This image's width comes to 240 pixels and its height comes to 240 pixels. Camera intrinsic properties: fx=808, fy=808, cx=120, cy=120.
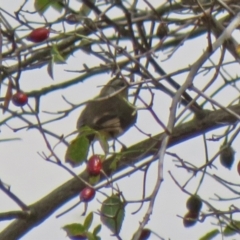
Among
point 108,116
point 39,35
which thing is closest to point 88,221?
point 39,35

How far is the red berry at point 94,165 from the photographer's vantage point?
278 centimetres

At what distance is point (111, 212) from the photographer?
9.05 feet

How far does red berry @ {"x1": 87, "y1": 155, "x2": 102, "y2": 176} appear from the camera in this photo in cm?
278

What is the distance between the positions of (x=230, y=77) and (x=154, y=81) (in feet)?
3.07

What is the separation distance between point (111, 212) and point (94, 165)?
0.56ft

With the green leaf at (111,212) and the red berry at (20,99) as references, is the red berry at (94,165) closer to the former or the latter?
the green leaf at (111,212)

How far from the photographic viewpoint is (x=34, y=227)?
3258 millimetres

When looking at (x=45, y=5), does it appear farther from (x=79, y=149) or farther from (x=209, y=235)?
(x=209, y=235)

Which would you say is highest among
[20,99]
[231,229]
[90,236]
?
[20,99]

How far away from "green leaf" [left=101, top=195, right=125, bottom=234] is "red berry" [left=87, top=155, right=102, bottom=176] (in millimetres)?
106

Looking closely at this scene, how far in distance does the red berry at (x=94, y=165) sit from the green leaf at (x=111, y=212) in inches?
4.2

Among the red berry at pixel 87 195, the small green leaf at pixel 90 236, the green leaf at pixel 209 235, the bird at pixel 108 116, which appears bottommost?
the green leaf at pixel 209 235

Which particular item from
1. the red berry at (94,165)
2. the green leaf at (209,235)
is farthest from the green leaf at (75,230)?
the green leaf at (209,235)

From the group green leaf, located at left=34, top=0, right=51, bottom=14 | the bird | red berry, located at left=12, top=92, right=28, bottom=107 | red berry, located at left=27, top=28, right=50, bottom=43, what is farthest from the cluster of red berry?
the bird
